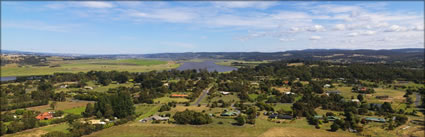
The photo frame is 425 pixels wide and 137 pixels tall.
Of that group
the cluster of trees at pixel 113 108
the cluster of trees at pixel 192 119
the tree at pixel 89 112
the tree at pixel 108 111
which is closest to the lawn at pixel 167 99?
the cluster of trees at pixel 113 108

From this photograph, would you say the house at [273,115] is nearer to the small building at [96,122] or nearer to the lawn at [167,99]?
the lawn at [167,99]

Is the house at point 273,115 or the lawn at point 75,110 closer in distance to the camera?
the house at point 273,115

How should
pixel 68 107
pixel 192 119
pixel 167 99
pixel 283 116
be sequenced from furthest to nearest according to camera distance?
pixel 167 99
pixel 68 107
pixel 283 116
pixel 192 119

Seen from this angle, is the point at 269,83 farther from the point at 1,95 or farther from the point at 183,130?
the point at 1,95

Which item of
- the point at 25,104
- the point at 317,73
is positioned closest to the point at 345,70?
the point at 317,73

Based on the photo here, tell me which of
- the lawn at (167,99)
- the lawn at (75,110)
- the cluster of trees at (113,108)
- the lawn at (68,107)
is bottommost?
the lawn at (75,110)

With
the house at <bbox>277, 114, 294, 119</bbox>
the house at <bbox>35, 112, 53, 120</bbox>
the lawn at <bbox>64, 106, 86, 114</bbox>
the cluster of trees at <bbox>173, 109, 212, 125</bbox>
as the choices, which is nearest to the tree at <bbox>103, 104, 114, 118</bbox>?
the lawn at <bbox>64, 106, 86, 114</bbox>

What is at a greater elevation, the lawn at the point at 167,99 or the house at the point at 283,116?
the lawn at the point at 167,99

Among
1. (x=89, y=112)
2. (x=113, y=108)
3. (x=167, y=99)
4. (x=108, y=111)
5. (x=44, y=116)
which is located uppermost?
(x=113, y=108)

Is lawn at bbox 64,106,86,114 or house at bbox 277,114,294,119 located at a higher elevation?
house at bbox 277,114,294,119

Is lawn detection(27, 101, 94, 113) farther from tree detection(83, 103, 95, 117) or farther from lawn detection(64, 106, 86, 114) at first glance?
tree detection(83, 103, 95, 117)

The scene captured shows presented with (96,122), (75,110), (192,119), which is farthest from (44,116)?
(192,119)

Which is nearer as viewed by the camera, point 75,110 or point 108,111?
point 108,111

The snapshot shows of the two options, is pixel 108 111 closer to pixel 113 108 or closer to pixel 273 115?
pixel 113 108
